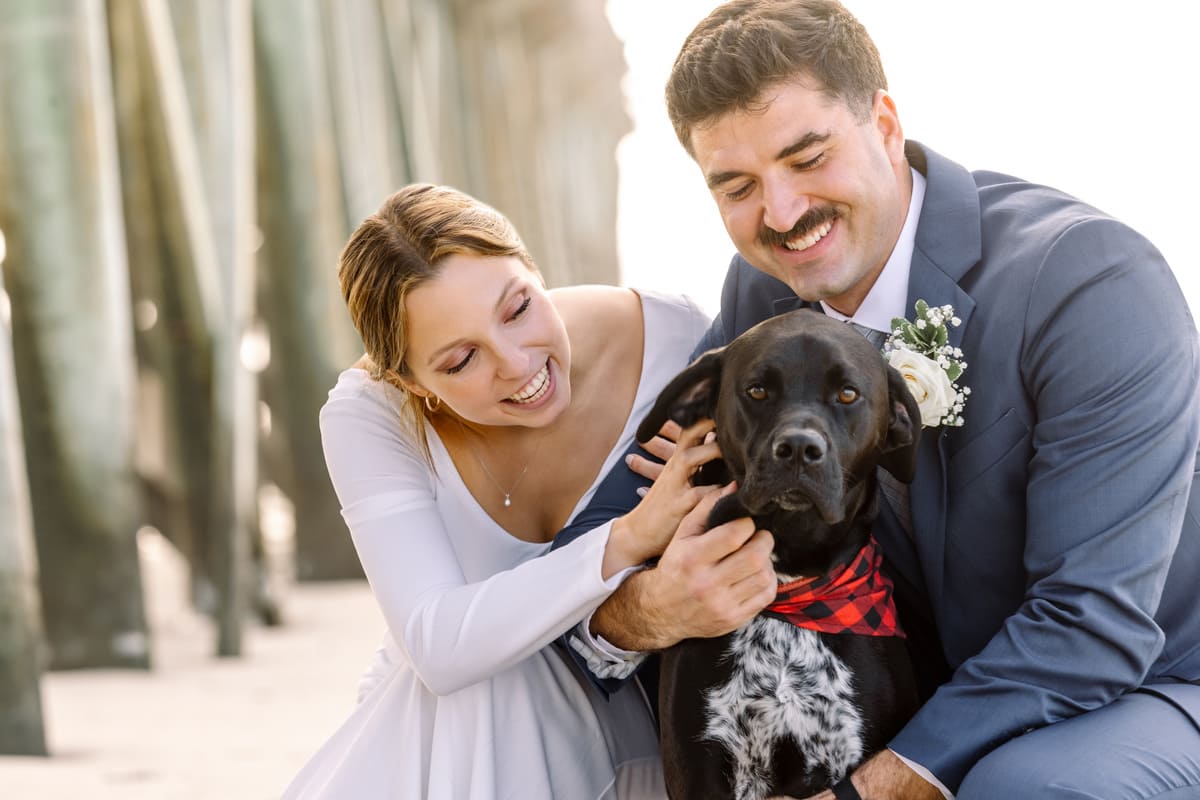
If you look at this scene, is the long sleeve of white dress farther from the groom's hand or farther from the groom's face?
the groom's face

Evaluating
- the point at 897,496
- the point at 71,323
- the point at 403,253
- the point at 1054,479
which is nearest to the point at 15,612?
the point at 71,323

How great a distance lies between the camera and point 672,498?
1999 mm

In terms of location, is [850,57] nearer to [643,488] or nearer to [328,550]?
[643,488]

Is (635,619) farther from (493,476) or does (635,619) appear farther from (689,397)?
(493,476)

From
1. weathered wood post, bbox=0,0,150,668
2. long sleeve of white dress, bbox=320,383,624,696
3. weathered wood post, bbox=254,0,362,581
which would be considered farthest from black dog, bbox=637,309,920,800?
weathered wood post, bbox=254,0,362,581

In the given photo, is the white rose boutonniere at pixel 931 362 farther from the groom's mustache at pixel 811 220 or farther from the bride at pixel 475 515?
the bride at pixel 475 515

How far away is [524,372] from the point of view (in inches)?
88.5

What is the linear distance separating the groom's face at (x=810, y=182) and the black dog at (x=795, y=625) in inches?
6.7

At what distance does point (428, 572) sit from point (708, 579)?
1.81 ft

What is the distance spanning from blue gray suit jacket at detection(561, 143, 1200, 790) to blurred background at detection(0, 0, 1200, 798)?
453 mm

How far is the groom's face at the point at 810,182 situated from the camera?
6.62ft

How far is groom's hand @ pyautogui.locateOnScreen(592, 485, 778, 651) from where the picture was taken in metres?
1.90

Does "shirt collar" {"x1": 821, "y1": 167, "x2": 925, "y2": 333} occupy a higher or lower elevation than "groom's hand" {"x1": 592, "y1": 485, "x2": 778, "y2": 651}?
higher

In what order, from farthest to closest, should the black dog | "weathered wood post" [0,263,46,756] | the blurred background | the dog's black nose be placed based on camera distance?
the blurred background
"weathered wood post" [0,263,46,756]
the black dog
the dog's black nose
